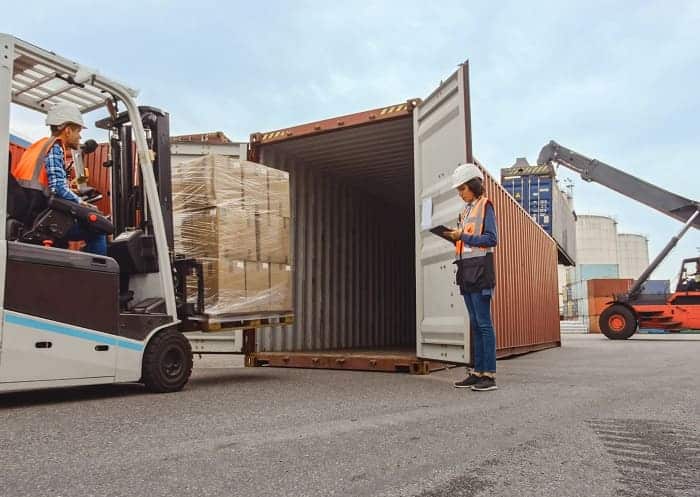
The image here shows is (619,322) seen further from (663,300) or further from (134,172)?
(134,172)

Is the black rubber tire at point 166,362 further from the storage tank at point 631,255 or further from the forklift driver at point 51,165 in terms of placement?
the storage tank at point 631,255

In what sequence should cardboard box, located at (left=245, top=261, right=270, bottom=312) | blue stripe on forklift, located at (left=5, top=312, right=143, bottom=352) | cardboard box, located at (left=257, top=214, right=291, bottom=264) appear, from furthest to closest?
Answer: cardboard box, located at (left=257, top=214, right=291, bottom=264), cardboard box, located at (left=245, top=261, right=270, bottom=312), blue stripe on forklift, located at (left=5, top=312, right=143, bottom=352)

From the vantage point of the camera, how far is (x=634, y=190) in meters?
18.5

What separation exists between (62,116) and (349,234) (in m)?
5.84

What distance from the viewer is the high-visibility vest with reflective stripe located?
193 inches

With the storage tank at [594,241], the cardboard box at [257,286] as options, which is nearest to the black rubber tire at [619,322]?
the cardboard box at [257,286]

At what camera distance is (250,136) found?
775 centimetres

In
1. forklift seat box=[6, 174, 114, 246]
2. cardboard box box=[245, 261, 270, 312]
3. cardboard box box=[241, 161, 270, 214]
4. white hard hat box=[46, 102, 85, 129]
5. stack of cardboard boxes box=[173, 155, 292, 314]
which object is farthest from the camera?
cardboard box box=[241, 161, 270, 214]

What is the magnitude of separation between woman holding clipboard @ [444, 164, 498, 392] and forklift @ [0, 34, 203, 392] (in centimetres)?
232

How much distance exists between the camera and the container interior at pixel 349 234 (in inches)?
311

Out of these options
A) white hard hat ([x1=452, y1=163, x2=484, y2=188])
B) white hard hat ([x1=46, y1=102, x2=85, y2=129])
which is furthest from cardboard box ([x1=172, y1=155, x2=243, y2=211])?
white hard hat ([x1=452, y1=163, x2=484, y2=188])

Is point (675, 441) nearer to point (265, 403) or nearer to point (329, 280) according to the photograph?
point (265, 403)

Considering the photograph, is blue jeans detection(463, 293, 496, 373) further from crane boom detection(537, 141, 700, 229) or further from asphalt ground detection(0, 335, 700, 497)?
crane boom detection(537, 141, 700, 229)

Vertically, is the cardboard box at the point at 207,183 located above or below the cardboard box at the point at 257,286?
above
